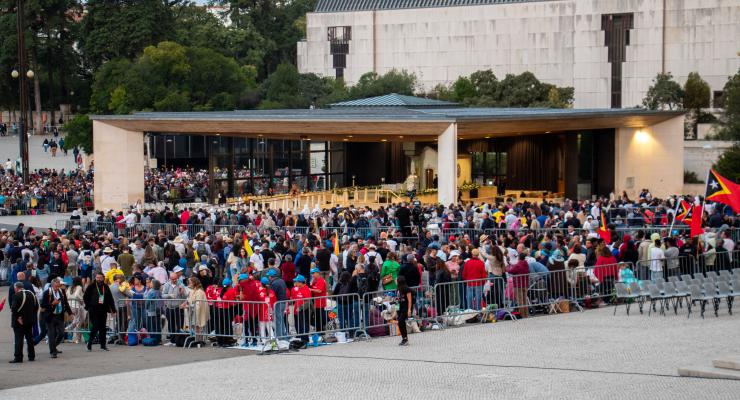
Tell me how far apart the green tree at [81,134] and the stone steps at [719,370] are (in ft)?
193

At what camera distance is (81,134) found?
235 ft

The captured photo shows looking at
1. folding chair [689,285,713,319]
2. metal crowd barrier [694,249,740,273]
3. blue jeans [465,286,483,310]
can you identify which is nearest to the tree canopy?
metal crowd barrier [694,249,740,273]

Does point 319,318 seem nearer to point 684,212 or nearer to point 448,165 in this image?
point 684,212

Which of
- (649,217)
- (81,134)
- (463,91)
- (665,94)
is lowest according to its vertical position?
(649,217)

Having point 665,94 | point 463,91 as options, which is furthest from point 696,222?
point 463,91

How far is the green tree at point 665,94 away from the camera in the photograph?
75.9 meters

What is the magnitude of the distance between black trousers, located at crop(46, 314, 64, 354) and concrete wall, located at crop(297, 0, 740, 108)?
66.2 meters

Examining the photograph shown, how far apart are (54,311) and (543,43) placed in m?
69.4

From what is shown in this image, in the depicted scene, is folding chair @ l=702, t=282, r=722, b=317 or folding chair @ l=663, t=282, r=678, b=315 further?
folding chair @ l=663, t=282, r=678, b=315

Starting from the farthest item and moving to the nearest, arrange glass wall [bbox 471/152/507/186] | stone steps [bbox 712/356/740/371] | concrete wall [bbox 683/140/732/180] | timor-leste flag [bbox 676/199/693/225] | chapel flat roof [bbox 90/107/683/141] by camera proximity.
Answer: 1. concrete wall [bbox 683/140/732/180]
2. glass wall [bbox 471/152/507/186]
3. chapel flat roof [bbox 90/107/683/141]
4. timor-leste flag [bbox 676/199/693/225]
5. stone steps [bbox 712/356/740/371]

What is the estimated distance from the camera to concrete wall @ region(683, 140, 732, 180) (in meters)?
60.4

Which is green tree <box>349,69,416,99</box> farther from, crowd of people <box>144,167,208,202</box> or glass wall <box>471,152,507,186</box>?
crowd of people <box>144,167,208,202</box>

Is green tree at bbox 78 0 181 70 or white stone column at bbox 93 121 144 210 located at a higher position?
green tree at bbox 78 0 181 70

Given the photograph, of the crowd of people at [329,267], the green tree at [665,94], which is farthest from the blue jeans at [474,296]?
the green tree at [665,94]
